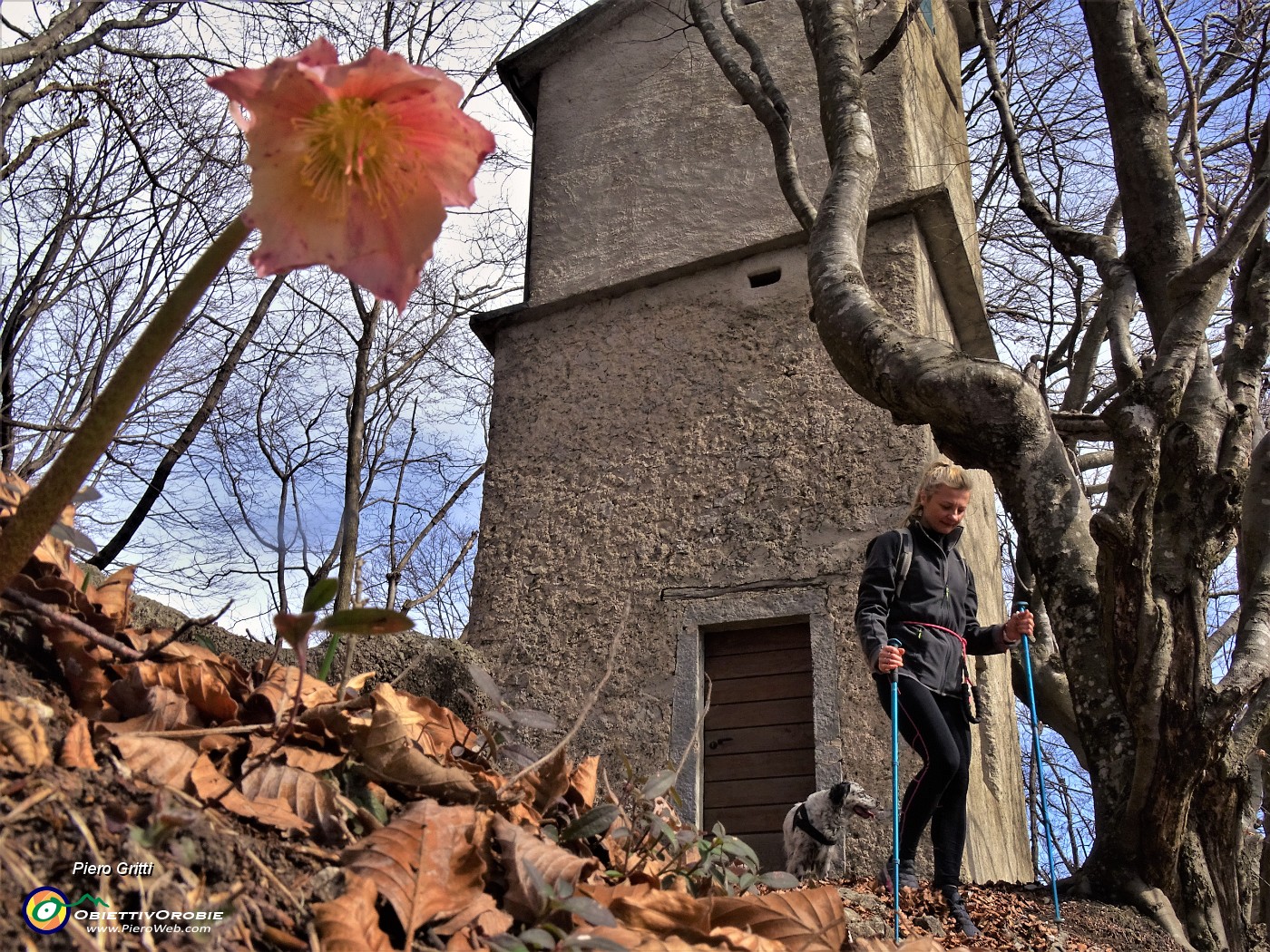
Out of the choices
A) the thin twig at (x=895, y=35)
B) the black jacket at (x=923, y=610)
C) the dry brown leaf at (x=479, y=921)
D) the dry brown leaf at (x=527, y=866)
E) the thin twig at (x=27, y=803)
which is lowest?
the dry brown leaf at (x=479, y=921)

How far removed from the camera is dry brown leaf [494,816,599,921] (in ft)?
3.88

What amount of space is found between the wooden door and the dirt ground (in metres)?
4.94

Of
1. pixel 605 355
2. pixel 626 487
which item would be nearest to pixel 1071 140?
pixel 605 355

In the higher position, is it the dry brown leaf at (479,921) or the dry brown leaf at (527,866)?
the dry brown leaf at (527,866)

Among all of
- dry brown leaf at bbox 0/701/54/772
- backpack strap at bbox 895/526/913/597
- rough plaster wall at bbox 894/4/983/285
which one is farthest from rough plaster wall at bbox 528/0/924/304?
dry brown leaf at bbox 0/701/54/772

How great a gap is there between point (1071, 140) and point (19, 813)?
965 centimetres

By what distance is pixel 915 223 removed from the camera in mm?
7195

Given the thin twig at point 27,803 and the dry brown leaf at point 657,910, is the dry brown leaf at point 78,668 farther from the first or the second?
the dry brown leaf at point 657,910

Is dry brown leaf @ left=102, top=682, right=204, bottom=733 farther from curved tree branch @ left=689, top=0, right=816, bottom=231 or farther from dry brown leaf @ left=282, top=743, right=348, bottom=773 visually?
curved tree branch @ left=689, top=0, right=816, bottom=231

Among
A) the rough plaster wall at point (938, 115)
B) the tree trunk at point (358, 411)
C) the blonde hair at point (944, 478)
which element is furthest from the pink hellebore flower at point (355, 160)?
the tree trunk at point (358, 411)

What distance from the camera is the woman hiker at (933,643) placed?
141 inches

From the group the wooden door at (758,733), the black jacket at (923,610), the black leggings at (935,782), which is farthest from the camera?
the wooden door at (758,733)

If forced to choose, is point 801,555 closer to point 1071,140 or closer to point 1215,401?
point 1215,401

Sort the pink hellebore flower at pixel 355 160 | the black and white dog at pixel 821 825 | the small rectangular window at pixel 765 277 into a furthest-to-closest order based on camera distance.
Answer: the small rectangular window at pixel 765 277 < the black and white dog at pixel 821 825 < the pink hellebore flower at pixel 355 160
